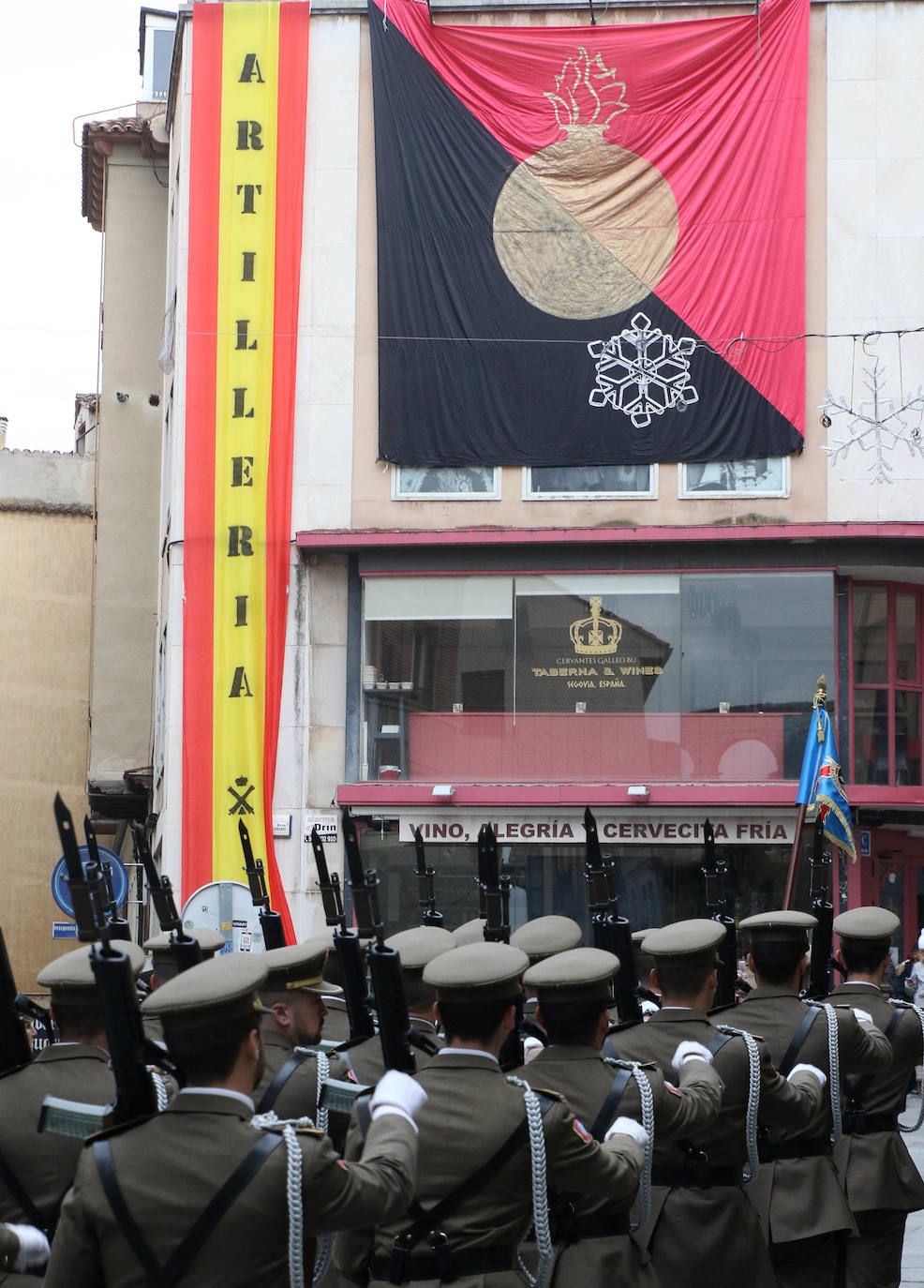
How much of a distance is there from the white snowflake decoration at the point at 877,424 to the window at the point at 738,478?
65 centimetres

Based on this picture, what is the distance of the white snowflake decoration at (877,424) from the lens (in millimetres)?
21406

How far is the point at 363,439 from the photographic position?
22.2 m

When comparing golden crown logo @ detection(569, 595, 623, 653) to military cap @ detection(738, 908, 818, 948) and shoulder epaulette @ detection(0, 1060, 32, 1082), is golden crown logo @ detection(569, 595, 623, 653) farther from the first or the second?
shoulder epaulette @ detection(0, 1060, 32, 1082)

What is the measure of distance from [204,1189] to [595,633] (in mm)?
18289

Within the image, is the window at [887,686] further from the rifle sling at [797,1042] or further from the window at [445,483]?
the rifle sling at [797,1042]

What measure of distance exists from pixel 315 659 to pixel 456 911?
364 centimetres

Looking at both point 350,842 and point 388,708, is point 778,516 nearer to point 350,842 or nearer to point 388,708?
point 388,708

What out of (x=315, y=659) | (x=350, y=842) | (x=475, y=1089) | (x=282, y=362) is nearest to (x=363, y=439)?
(x=282, y=362)

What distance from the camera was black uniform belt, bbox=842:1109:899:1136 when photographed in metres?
7.29

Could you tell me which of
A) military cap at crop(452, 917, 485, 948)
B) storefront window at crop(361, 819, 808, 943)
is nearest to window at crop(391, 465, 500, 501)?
storefront window at crop(361, 819, 808, 943)

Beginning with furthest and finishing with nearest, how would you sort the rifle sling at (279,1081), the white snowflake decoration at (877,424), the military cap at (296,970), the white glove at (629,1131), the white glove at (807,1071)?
the white snowflake decoration at (877,424) < the white glove at (807,1071) < the military cap at (296,970) < the rifle sling at (279,1081) < the white glove at (629,1131)

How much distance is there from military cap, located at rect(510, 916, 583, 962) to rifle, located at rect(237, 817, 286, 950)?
A: 1.50 m

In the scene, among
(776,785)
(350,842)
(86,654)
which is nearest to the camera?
(350,842)

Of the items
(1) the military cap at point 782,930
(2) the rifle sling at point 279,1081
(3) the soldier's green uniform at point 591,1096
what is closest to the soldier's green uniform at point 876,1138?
(1) the military cap at point 782,930
